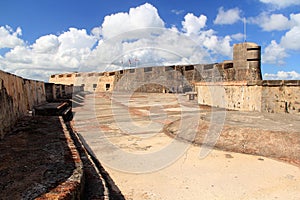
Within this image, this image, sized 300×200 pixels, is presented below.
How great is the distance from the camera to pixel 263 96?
7.99 metres

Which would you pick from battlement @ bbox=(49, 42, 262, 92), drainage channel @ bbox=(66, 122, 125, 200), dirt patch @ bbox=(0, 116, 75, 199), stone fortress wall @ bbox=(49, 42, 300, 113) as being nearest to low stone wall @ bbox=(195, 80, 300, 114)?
stone fortress wall @ bbox=(49, 42, 300, 113)

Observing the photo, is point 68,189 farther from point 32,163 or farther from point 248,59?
point 248,59

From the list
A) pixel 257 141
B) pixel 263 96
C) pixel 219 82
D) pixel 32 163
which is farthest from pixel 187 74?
pixel 32 163

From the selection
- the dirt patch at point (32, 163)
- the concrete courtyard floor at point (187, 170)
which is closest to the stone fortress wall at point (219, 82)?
the concrete courtyard floor at point (187, 170)

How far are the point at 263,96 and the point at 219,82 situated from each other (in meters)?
2.77

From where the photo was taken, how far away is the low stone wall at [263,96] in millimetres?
7523

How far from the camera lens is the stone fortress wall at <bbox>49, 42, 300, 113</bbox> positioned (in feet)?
25.6

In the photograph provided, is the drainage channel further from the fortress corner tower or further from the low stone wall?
the fortress corner tower

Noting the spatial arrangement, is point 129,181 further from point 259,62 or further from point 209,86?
point 259,62

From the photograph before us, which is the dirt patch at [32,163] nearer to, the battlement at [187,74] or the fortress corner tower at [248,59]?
the fortress corner tower at [248,59]

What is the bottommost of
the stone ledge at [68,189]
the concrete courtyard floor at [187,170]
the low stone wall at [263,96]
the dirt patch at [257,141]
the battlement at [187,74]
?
the concrete courtyard floor at [187,170]

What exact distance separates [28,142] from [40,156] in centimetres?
78

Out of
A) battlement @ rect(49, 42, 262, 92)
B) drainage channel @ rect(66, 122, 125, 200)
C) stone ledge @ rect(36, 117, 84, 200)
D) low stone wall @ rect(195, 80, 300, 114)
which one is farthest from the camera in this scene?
battlement @ rect(49, 42, 262, 92)

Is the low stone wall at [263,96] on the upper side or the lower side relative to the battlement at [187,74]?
lower
